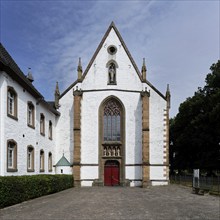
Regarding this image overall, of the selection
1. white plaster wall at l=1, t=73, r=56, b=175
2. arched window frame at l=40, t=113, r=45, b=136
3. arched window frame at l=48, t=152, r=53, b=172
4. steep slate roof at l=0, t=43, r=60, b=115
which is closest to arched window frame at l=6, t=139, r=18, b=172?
white plaster wall at l=1, t=73, r=56, b=175

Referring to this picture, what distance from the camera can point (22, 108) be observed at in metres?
22.2

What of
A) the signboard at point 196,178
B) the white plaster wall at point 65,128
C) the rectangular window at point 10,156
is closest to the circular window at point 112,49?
the white plaster wall at point 65,128

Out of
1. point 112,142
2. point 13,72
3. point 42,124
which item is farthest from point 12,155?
point 112,142

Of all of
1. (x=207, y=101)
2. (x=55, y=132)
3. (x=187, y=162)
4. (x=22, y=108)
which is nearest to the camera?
(x=22, y=108)

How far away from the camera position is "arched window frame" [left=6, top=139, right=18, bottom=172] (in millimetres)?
19844

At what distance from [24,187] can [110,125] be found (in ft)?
56.4

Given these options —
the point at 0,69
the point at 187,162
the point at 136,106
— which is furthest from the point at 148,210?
the point at 187,162

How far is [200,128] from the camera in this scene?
4297cm

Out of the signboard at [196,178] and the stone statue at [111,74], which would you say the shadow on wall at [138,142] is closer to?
the stone statue at [111,74]

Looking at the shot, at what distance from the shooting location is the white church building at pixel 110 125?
32781 mm

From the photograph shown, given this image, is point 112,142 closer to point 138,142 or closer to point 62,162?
point 138,142

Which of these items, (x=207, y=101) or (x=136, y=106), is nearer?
(x=136, y=106)

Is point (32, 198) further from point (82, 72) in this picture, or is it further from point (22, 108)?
point (82, 72)

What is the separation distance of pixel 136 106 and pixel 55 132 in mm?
8686
